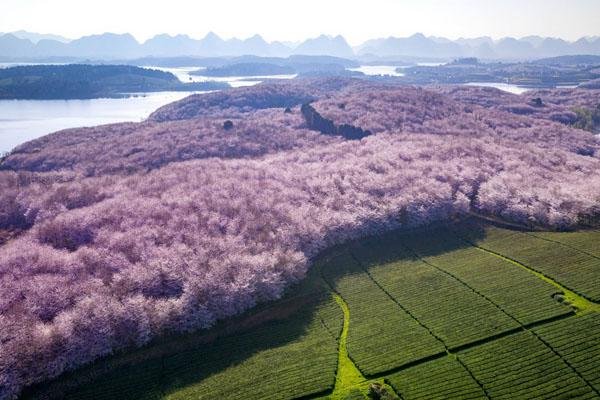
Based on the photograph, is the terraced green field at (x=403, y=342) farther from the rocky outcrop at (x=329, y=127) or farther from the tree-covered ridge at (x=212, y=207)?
the rocky outcrop at (x=329, y=127)

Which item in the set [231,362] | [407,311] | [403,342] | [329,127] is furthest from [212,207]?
[329,127]

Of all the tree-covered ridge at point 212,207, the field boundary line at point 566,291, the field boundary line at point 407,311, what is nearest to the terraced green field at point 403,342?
the field boundary line at point 407,311

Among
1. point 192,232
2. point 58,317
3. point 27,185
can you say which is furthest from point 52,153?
point 58,317

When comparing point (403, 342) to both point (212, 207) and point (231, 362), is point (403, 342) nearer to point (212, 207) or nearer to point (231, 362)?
point (231, 362)

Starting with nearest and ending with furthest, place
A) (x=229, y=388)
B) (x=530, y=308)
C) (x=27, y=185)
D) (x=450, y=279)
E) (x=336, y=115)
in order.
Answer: (x=229, y=388) → (x=530, y=308) → (x=450, y=279) → (x=27, y=185) → (x=336, y=115)

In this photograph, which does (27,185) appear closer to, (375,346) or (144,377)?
(144,377)

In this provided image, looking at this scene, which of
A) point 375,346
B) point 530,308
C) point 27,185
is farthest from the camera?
point 27,185

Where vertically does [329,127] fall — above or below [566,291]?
above
